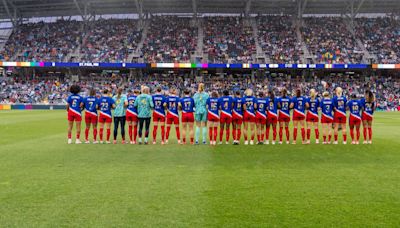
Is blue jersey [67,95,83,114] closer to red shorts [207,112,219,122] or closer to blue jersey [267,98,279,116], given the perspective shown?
red shorts [207,112,219,122]

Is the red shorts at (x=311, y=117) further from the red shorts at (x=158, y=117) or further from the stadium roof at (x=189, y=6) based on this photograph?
the stadium roof at (x=189, y=6)

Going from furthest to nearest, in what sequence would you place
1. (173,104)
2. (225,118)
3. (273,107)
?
(273,107), (173,104), (225,118)

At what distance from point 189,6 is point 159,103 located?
143ft

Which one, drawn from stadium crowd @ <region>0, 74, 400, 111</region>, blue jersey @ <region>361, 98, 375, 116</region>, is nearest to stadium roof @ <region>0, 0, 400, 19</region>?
stadium crowd @ <region>0, 74, 400, 111</region>

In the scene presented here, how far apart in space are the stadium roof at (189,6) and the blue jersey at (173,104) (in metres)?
40.6

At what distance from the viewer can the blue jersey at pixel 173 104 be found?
13500 mm

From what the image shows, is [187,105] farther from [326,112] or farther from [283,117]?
[326,112]

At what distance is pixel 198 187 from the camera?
7.18m

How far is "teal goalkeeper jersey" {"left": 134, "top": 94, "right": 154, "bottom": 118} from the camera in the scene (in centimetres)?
1316

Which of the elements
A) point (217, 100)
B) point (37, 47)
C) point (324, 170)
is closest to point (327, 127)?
point (217, 100)

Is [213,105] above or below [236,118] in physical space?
above

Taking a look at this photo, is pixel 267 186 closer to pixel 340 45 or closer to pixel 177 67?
pixel 177 67

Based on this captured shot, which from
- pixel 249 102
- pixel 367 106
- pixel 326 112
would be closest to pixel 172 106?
pixel 249 102

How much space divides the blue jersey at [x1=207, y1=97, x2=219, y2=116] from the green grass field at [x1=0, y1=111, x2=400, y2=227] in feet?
6.36
